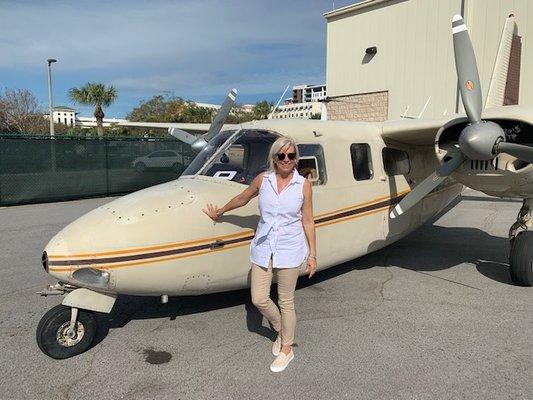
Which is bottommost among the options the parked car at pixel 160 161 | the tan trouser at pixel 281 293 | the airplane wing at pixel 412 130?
the tan trouser at pixel 281 293

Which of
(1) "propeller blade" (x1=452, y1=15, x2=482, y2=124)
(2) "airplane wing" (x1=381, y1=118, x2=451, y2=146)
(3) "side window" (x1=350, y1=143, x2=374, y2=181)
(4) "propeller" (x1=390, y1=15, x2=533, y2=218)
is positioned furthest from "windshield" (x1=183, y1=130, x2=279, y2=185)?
(1) "propeller blade" (x1=452, y1=15, x2=482, y2=124)

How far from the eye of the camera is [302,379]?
12.3ft

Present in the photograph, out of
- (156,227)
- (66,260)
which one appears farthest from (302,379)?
(66,260)

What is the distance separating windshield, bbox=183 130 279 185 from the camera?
5020mm

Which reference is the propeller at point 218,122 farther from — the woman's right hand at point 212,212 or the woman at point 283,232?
the woman at point 283,232

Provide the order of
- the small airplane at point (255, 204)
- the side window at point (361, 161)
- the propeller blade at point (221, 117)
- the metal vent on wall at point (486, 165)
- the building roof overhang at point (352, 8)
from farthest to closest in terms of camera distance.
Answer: the building roof overhang at point (352, 8)
the propeller blade at point (221, 117)
the side window at point (361, 161)
the metal vent on wall at point (486, 165)
the small airplane at point (255, 204)

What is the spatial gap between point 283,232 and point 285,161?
60 centimetres

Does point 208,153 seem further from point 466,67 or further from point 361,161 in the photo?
point 466,67

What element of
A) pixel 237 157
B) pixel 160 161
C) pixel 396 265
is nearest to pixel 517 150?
pixel 396 265

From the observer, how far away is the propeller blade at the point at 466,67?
562cm

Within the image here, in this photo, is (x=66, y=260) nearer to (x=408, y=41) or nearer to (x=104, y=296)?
(x=104, y=296)

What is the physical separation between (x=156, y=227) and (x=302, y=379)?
1962 millimetres

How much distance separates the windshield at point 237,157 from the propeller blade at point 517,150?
2775 millimetres

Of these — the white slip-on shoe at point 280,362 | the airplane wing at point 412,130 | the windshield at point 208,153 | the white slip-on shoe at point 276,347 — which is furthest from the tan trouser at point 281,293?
the airplane wing at point 412,130
